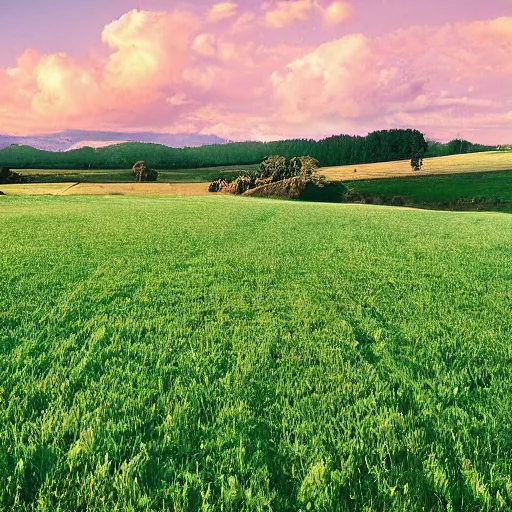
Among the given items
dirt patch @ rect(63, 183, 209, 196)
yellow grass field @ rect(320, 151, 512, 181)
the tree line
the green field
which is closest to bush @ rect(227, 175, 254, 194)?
dirt patch @ rect(63, 183, 209, 196)

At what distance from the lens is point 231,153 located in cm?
16050

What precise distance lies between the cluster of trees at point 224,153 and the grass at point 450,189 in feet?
127

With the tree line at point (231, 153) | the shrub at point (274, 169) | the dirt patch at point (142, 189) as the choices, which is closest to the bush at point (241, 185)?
the shrub at point (274, 169)

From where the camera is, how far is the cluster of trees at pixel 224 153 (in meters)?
125

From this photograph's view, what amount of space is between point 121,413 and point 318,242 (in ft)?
34.4

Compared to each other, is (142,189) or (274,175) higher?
(274,175)

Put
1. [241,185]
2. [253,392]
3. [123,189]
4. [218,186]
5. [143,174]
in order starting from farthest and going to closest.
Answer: [143,174] → [218,186] → [123,189] → [241,185] → [253,392]

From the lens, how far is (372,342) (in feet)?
16.4

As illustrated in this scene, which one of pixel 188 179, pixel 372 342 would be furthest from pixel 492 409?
pixel 188 179

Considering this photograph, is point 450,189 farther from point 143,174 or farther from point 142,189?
point 143,174

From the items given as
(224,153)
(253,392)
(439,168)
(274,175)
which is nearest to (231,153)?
(224,153)

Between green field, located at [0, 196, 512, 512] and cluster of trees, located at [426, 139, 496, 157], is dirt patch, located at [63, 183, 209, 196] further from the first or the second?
cluster of trees, located at [426, 139, 496, 157]

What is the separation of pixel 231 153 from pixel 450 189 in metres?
111

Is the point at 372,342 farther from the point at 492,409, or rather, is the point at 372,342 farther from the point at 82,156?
the point at 82,156
